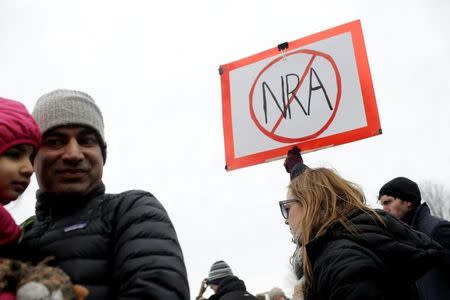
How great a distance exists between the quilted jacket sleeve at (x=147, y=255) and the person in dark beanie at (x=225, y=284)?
2.85 m

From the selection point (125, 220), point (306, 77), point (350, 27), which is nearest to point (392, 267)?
point (125, 220)

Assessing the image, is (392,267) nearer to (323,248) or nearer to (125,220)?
(323,248)

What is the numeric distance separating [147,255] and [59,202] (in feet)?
1.51

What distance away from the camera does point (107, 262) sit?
4.44ft

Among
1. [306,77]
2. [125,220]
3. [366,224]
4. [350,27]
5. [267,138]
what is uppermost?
[350,27]

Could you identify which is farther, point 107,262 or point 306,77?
point 306,77

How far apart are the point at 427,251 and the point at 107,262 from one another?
133 cm

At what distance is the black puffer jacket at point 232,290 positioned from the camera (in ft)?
13.3

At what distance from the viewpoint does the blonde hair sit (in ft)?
6.90

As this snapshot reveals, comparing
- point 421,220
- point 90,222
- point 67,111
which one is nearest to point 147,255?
point 90,222

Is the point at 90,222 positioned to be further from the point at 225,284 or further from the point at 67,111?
the point at 225,284

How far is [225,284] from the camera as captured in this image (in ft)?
13.9

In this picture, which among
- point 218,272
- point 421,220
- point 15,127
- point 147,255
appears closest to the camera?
point 147,255

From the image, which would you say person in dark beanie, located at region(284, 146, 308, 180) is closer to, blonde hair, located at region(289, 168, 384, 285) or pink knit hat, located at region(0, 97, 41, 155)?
blonde hair, located at region(289, 168, 384, 285)
